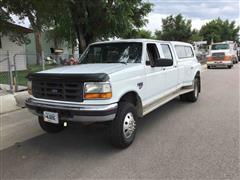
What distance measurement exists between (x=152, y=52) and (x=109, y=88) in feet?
7.14

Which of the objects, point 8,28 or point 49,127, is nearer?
point 49,127

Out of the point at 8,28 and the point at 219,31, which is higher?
the point at 219,31

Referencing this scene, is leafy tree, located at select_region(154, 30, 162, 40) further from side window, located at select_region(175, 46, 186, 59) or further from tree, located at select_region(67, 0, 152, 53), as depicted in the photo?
side window, located at select_region(175, 46, 186, 59)

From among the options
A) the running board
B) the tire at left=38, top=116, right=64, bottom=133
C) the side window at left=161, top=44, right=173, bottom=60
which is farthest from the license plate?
the side window at left=161, top=44, right=173, bottom=60

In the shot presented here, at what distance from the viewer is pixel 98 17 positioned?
13234 millimetres

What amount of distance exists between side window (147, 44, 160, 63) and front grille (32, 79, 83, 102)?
2159 millimetres

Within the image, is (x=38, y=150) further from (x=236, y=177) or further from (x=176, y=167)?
(x=236, y=177)

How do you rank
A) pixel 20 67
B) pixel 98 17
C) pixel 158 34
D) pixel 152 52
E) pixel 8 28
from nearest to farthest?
pixel 152 52, pixel 8 28, pixel 98 17, pixel 20 67, pixel 158 34

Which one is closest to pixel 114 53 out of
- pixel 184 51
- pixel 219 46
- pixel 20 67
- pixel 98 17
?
pixel 184 51

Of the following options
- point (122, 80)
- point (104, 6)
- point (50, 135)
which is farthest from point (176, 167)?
point (104, 6)

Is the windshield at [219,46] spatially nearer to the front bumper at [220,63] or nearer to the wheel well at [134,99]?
the front bumper at [220,63]

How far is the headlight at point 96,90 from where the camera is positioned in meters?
3.84

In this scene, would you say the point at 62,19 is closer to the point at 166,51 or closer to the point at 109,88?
the point at 166,51

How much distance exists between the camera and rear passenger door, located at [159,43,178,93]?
6.02m
